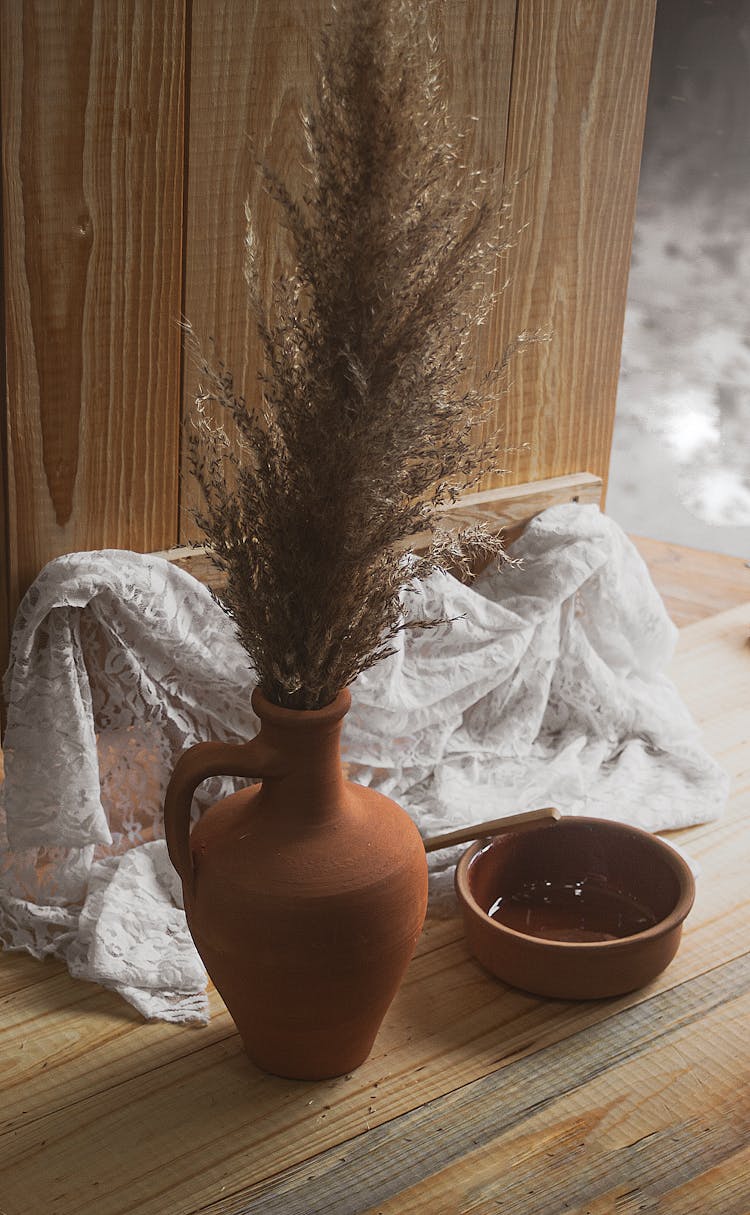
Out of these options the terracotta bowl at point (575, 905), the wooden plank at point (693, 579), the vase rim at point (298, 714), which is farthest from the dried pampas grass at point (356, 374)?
the wooden plank at point (693, 579)

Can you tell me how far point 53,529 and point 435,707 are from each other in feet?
1.96

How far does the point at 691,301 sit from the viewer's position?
3.31 m

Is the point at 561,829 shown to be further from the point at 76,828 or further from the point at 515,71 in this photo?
the point at 515,71

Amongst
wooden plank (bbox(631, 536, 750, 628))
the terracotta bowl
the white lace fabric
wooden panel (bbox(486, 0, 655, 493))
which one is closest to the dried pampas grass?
the white lace fabric

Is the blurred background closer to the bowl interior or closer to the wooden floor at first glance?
the bowl interior

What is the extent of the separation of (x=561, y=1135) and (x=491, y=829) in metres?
0.35

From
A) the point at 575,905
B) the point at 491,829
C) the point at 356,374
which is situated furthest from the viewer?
the point at 575,905

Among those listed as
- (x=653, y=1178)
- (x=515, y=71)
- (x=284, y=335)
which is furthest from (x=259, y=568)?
(x=515, y=71)

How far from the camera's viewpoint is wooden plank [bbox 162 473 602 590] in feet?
6.57

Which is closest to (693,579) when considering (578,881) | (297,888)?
(578,881)

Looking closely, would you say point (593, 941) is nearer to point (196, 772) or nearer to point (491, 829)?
point (491, 829)

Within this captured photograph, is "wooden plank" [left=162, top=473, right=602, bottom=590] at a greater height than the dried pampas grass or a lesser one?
lesser

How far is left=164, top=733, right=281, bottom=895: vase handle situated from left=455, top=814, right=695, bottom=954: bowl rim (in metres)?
0.39

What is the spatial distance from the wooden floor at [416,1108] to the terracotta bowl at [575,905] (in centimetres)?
4
